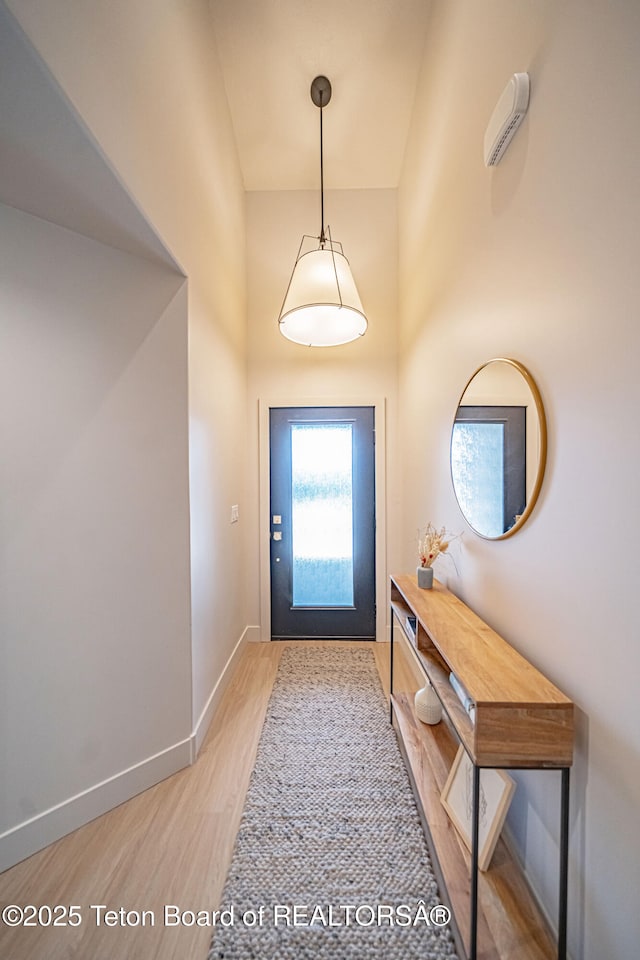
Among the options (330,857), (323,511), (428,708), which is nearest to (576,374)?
(428,708)

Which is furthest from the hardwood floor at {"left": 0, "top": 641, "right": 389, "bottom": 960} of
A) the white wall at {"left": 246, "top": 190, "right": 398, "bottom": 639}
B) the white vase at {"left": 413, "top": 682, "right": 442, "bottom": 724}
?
the white wall at {"left": 246, "top": 190, "right": 398, "bottom": 639}

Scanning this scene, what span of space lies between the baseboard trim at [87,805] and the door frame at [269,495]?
1367 mm

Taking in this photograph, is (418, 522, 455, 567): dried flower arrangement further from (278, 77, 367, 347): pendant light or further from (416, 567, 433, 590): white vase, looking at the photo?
(278, 77, 367, 347): pendant light

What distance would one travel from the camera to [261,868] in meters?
1.27

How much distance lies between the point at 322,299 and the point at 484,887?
8.04ft

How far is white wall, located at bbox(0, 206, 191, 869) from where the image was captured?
1372 millimetres

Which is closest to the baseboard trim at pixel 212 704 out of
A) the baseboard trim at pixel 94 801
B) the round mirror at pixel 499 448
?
the baseboard trim at pixel 94 801

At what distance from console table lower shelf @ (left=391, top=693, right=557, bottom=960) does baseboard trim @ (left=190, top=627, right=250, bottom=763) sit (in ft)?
3.40

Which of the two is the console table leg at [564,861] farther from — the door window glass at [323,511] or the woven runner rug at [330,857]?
the door window glass at [323,511]

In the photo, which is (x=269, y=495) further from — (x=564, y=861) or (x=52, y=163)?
(x=564, y=861)

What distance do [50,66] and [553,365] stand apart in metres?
1.53

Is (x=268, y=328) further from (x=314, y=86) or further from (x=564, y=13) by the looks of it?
(x=564, y=13)

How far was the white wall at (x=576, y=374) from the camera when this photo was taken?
0.75 meters

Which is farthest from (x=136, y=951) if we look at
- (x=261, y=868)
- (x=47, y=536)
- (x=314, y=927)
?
(x=47, y=536)
